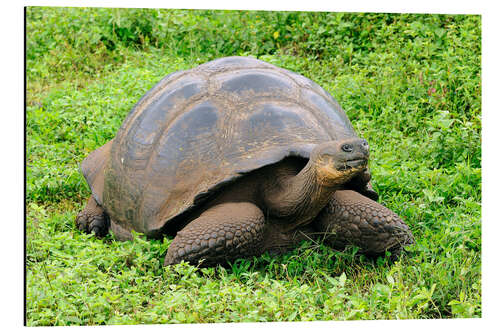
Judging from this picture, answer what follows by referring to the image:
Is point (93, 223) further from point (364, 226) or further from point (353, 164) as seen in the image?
point (353, 164)

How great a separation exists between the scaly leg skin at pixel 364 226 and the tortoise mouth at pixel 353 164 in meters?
0.52

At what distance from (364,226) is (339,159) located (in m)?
0.60

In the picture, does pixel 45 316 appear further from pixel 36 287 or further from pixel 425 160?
pixel 425 160

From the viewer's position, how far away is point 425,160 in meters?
4.68

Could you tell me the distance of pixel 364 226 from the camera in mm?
3574

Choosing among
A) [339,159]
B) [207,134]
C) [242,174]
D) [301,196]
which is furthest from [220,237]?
[339,159]

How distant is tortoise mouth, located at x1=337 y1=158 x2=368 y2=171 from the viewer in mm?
3059

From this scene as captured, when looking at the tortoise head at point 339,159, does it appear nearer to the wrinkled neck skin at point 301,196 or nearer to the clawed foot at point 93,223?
the wrinkled neck skin at point 301,196

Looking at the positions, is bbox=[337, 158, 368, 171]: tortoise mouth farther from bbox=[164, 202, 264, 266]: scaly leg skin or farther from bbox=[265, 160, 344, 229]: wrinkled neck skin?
bbox=[164, 202, 264, 266]: scaly leg skin

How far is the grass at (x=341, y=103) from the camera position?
2.99 m

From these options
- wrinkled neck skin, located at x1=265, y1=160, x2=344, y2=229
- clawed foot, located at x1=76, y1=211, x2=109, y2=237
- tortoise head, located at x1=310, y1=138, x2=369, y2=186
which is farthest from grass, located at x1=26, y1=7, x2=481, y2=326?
tortoise head, located at x1=310, y1=138, x2=369, y2=186

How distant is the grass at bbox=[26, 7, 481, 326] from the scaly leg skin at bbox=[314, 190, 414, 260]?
0.08m

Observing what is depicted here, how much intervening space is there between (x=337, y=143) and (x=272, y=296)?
0.74 metres

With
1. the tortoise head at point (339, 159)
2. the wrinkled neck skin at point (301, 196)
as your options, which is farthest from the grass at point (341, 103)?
the tortoise head at point (339, 159)
